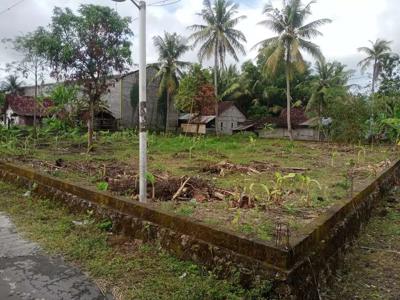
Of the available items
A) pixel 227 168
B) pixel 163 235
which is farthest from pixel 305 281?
pixel 227 168

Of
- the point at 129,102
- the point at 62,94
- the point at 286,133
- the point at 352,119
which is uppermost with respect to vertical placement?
the point at 129,102

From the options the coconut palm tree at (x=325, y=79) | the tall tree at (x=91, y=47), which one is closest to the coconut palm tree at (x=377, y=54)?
the coconut palm tree at (x=325, y=79)

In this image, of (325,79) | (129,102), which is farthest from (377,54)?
→ (129,102)

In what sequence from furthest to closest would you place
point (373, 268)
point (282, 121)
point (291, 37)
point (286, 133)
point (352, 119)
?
1. point (282, 121)
2. point (286, 133)
3. point (291, 37)
4. point (352, 119)
5. point (373, 268)

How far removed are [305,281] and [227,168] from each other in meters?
5.02

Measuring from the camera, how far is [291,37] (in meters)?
25.2

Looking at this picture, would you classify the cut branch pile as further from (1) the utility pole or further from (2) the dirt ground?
(1) the utility pole

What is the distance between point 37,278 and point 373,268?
11.0ft

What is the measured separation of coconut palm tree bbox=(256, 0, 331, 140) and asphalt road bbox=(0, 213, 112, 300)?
75.3 ft

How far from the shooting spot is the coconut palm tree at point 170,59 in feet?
101

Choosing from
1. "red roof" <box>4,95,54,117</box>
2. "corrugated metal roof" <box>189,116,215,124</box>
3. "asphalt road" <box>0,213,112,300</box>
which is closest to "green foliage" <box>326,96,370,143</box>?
"corrugated metal roof" <box>189,116,215,124</box>

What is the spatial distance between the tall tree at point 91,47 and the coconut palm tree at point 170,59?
16332 mm

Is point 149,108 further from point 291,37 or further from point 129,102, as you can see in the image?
point 291,37

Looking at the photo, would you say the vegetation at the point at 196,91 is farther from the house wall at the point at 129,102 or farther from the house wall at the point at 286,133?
A: the house wall at the point at 286,133
